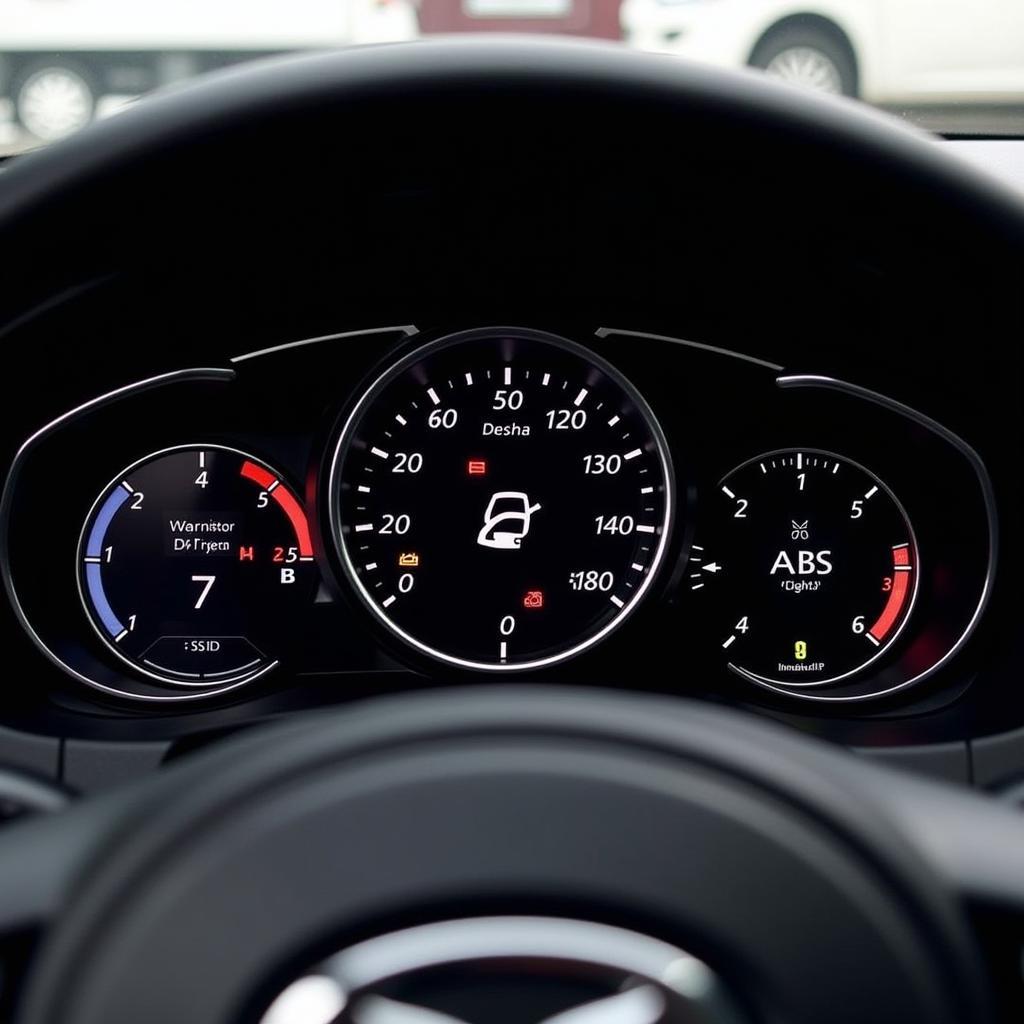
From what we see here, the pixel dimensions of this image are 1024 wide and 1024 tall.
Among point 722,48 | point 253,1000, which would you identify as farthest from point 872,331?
point 722,48

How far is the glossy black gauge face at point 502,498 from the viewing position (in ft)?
7.41

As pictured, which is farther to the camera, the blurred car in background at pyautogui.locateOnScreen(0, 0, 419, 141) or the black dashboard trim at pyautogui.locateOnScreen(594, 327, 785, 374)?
the blurred car in background at pyautogui.locateOnScreen(0, 0, 419, 141)

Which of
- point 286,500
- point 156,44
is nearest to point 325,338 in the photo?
point 286,500

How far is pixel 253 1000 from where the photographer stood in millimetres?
828

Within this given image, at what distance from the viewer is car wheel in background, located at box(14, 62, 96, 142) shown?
3693 mm

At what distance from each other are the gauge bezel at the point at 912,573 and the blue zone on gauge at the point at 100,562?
90cm

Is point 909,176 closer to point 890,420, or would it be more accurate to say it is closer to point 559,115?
point 559,115

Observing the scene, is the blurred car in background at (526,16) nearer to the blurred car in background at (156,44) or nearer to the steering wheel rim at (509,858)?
the blurred car in background at (156,44)

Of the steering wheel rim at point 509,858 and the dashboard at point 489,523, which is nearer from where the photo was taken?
the steering wheel rim at point 509,858

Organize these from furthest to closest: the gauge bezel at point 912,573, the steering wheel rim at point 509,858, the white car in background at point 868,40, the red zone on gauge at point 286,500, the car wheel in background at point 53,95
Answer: the car wheel in background at point 53,95, the white car in background at point 868,40, the red zone on gauge at point 286,500, the gauge bezel at point 912,573, the steering wheel rim at point 509,858

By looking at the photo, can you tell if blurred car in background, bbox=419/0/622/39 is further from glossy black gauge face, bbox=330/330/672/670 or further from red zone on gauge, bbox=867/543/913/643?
red zone on gauge, bbox=867/543/913/643

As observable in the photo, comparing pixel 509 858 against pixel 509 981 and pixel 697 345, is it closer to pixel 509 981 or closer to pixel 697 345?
pixel 509 981

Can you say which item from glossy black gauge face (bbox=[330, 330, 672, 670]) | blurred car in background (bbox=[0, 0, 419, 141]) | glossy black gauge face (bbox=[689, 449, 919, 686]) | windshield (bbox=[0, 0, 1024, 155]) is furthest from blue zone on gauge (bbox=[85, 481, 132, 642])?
blurred car in background (bbox=[0, 0, 419, 141])

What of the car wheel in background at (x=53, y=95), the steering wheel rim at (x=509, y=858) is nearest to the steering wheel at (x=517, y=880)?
the steering wheel rim at (x=509, y=858)
